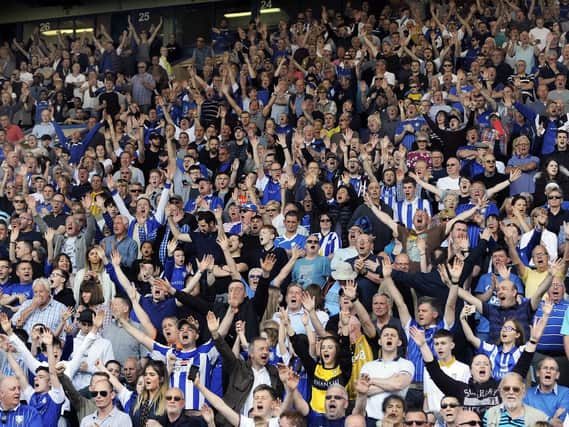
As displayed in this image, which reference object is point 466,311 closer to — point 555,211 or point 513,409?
point 513,409

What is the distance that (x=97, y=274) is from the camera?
11008 millimetres

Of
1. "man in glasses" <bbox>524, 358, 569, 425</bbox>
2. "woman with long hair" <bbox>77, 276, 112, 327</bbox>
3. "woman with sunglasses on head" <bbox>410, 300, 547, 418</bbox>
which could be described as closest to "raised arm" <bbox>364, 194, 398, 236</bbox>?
"woman with long hair" <bbox>77, 276, 112, 327</bbox>

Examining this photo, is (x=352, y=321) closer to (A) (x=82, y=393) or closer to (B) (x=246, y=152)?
(A) (x=82, y=393)

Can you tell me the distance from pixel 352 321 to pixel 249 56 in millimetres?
10200

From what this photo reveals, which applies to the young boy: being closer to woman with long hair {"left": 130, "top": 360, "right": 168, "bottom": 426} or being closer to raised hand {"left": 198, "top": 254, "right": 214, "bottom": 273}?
woman with long hair {"left": 130, "top": 360, "right": 168, "bottom": 426}

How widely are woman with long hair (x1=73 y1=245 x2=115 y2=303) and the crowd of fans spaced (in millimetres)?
30

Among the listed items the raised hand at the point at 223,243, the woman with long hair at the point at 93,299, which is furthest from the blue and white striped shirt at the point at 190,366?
the raised hand at the point at 223,243

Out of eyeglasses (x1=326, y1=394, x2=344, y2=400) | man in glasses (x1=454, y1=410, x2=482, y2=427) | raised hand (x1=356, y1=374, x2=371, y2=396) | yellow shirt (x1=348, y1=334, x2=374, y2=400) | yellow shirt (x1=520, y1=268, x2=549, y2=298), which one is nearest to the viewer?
man in glasses (x1=454, y1=410, x2=482, y2=427)

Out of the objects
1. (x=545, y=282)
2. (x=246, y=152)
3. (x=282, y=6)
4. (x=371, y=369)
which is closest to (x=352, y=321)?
(x=371, y=369)

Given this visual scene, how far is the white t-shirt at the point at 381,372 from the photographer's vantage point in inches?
319

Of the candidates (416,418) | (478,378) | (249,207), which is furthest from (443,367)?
(249,207)

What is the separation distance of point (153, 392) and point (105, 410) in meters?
0.39

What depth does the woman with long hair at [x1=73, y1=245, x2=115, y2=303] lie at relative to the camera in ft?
35.8

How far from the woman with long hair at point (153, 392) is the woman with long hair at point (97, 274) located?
2.57 metres
